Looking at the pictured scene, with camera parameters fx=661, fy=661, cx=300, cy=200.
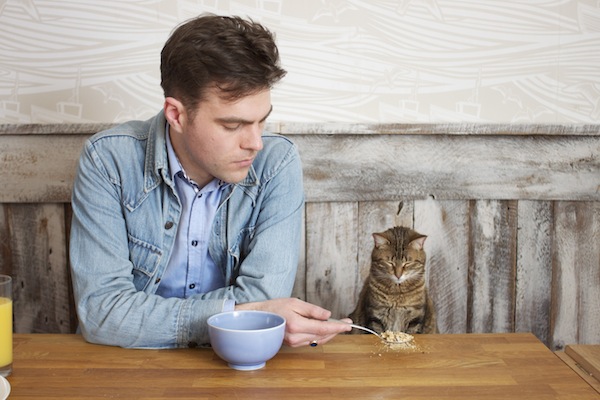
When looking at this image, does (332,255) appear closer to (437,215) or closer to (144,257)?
(437,215)

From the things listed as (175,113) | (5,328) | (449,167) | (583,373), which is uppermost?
(175,113)

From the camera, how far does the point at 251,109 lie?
150 centimetres

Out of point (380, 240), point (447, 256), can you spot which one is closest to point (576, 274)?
point (447, 256)

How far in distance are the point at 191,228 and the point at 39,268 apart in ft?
2.73

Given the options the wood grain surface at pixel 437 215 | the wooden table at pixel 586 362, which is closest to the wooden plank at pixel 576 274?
the wood grain surface at pixel 437 215

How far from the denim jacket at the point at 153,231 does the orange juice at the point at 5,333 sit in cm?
21

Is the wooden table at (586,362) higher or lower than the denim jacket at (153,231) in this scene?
lower

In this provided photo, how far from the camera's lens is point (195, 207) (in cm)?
171

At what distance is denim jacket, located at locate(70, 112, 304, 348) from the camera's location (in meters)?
1.45

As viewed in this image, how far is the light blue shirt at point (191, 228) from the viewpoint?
1.71 metres

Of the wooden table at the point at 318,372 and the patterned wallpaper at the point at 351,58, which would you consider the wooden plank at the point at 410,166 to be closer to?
the patterned wallpaper at the point at 351,58

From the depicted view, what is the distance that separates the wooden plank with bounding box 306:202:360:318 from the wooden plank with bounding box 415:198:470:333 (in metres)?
0.24

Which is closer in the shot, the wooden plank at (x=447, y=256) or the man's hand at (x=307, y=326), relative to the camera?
the man's hand at (x=307, y=326)

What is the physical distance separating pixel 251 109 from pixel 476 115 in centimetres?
99
